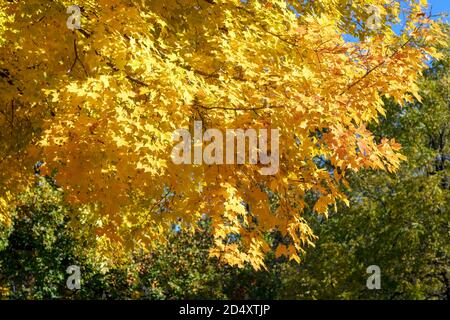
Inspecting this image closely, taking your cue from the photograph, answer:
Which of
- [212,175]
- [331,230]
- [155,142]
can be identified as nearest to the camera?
[155,142]

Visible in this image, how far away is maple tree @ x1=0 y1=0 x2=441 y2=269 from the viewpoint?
7617 millimetres

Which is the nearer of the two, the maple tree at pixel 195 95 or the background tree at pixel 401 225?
the maple tree at pixel 195 95

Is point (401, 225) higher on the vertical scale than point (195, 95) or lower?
lower

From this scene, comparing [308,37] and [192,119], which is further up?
[308,37]

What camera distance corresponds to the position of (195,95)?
26.6ft

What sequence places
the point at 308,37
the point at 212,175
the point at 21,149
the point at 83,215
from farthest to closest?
the point at 83,215, the point at 21,149, the point at 308,37, the point at 212,175

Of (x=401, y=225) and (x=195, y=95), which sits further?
(x=401, y=225)

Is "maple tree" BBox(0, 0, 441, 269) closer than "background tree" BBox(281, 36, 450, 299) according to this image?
Yes

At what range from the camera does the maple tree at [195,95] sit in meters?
7.62
